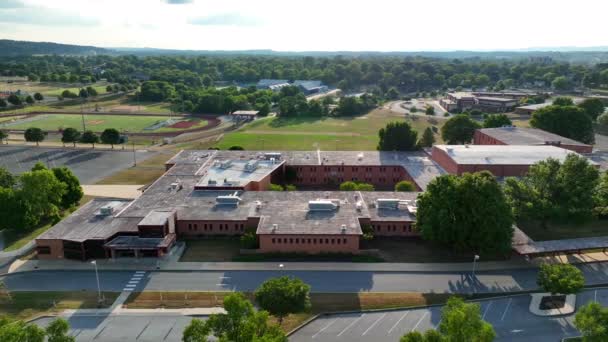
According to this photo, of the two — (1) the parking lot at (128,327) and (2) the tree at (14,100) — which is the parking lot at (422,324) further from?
(2) the tree at (14,100)

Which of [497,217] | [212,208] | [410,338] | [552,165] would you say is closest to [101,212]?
[212,208]

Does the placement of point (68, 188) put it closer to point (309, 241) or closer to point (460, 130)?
point (309, 241)

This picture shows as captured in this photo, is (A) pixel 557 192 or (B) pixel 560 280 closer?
(B) pixel 560 280

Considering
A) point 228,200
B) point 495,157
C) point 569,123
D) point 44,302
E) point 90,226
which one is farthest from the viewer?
point 569,123

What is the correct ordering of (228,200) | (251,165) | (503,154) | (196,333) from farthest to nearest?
(503,154), (251,165), (228,200), (196,333)

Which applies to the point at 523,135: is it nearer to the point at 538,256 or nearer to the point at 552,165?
the point at 552,165

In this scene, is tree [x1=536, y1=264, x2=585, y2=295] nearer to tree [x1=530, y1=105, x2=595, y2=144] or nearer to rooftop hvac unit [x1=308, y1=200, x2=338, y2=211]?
rooftop hvac unit [x1=308, y1=200, x2=338, y2=211]

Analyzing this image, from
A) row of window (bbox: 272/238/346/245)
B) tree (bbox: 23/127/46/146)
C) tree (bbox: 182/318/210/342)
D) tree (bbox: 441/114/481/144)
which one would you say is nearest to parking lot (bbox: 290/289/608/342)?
tree (bbox: 182/318/210/342)

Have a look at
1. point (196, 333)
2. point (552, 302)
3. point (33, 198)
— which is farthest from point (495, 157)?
point (33, 198)

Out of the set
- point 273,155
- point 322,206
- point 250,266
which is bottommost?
point 250,266
